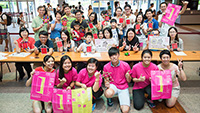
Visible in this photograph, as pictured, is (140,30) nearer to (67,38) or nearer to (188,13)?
(67,38)

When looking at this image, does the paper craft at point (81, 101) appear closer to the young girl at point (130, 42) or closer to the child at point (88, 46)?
the child at point (88, 46)

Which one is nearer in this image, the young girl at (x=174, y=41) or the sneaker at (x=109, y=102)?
the sneaker at (x=109, y=102)

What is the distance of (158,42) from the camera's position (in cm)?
347

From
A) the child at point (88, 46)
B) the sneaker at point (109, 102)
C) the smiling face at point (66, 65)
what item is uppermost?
the child at point (88, 46)

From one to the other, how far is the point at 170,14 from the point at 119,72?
2.23 m

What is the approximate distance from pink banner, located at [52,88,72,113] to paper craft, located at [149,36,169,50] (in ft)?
7.16

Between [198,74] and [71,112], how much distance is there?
3.30 m

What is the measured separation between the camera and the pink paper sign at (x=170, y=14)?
12.3ft

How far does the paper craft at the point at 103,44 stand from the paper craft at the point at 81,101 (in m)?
1.40

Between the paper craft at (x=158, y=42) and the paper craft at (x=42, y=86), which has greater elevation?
the paper craft at (x=158, y=42)

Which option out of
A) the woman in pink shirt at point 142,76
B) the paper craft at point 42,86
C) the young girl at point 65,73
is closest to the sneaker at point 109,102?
the woman in pink shirt at point 142,76


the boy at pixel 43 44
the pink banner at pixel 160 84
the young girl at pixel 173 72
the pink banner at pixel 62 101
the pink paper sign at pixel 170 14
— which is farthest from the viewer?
the pink paper sign at pixel 170 14

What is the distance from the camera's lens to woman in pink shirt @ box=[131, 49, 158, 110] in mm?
2551

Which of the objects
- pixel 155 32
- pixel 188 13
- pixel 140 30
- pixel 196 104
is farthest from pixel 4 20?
pixel 188 13
